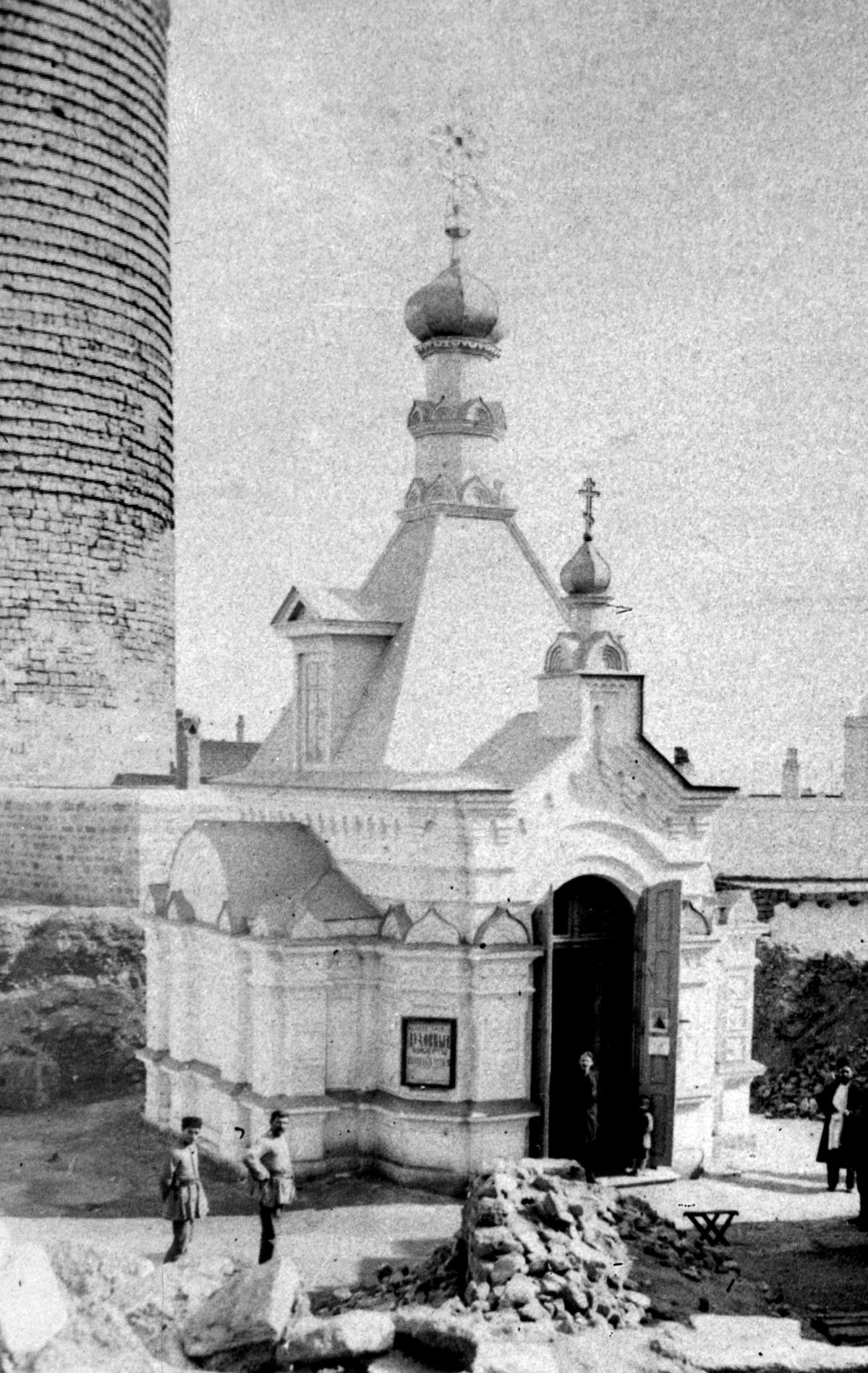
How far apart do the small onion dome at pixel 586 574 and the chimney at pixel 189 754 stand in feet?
38.8

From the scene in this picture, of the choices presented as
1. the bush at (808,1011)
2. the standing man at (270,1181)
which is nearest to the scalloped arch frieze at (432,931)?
the standing man at (270,1181)

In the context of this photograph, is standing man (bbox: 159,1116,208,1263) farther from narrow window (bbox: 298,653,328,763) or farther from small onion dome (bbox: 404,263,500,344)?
small onion dome (bbox: 404,263,500,344)

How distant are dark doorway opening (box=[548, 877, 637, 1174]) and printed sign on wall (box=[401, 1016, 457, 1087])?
1.32 meters

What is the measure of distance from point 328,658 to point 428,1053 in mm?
4489

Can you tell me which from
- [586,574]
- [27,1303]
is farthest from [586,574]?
[27,1303]

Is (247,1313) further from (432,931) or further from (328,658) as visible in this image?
(328,658)

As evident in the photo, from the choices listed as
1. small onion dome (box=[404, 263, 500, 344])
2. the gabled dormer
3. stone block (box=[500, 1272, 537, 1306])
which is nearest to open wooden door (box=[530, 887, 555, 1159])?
the gabled dormer

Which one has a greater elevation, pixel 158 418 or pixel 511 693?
pixel 158 418

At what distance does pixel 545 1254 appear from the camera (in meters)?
10.6

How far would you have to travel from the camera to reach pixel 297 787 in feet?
52.2

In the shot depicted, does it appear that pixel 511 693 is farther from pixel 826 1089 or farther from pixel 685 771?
pixel 826 1089

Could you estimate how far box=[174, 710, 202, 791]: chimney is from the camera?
25.5m

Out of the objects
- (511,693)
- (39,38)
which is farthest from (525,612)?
(39,38)

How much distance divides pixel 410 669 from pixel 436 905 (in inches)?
109
